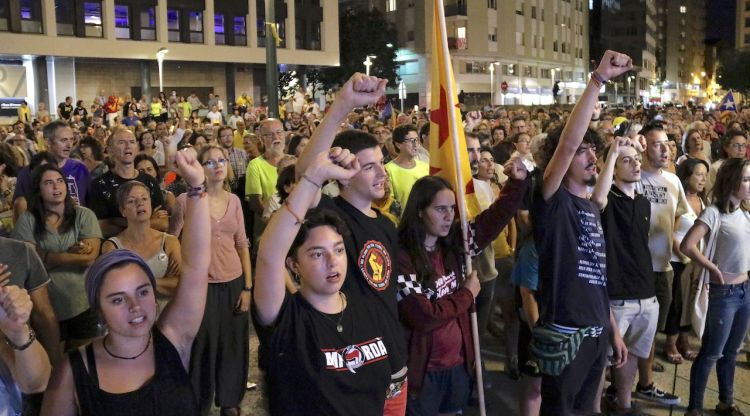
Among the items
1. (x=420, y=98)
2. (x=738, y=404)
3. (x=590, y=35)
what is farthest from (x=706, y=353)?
(x=590, y=35)

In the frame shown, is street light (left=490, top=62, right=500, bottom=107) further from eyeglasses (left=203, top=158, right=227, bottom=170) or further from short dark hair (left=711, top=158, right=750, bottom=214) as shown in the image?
eyeglasses (left=203, top=158, right=227, bottom=170)

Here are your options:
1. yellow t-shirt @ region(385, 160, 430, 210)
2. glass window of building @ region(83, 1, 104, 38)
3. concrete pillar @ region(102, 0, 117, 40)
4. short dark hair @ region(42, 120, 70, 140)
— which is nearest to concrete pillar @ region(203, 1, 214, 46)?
concrete pillar @ region(102, 0, 117, 40)

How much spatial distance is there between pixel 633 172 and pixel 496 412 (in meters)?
1.99

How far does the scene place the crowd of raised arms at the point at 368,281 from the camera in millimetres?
2678

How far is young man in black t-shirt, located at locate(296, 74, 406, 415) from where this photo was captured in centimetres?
308

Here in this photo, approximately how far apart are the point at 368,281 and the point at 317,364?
1.76ft

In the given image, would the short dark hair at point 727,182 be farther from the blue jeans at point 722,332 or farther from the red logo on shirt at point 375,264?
the red logo on shirt at point 375,264

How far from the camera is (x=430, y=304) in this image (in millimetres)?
3523

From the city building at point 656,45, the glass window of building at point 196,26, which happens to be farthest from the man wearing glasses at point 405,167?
the city building at point 656,45

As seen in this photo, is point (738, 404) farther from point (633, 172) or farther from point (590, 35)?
point (590, 35)

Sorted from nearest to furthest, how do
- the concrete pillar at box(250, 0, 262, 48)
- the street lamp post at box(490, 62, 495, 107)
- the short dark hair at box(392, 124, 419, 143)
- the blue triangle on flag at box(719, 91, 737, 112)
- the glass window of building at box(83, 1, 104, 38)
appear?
the short dark hair at box(392, 124, 419, 143) → the blue triangle on flag at box(719, 91, 737, 112) → the glass window of building at box(83, 1, 104, 38) → the concrete pillar at box(250, 0, 262, 48) → the street lamp post at box(490, 62, 495, 107)

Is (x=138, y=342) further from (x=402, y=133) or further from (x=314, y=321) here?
(x=402, y=133)

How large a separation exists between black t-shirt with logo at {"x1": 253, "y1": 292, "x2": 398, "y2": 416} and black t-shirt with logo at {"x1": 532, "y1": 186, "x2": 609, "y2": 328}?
4.78ft

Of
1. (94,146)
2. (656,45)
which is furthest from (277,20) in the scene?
(656,45)
